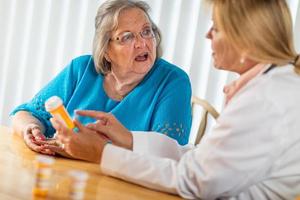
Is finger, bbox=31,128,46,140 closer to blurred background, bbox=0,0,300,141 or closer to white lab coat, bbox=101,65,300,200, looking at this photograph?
white lab coat, bbox=101,65,300,200

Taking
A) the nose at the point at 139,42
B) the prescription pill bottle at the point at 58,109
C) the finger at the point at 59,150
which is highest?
the nose at the point at 139,42

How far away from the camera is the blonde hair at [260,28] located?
1.28 meters

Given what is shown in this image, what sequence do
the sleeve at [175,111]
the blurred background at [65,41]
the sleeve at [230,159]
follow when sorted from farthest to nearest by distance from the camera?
the blurred background at [65,41]
the sleeve at [175,111]
the sleeve at [230,159]

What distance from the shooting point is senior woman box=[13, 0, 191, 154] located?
2.16 metres

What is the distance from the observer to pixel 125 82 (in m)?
2.26

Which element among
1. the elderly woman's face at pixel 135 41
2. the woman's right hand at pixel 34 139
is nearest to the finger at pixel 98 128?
the woman's right hand at pixel 34 139

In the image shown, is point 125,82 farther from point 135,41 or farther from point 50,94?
point 50,94

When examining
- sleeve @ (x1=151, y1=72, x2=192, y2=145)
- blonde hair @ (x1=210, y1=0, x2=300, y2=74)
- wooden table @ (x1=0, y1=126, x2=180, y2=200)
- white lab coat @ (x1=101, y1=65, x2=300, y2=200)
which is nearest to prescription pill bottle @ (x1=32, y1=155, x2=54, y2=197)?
wooden table @ (x1=0, y1=126, x2=180, y2=200)

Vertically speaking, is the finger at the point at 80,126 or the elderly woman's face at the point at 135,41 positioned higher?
the elderly woman's face at the point at 135,41

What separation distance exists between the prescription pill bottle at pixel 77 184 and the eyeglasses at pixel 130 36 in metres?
1.04

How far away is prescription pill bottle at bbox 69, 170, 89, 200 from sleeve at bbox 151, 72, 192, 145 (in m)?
0.80

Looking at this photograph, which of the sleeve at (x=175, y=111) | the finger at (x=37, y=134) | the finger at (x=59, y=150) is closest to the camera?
the finger at (x=59, y=150)

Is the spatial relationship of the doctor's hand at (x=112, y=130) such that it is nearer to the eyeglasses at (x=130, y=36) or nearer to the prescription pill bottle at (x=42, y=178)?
the prescription pill bottle at (x=42, y=178)

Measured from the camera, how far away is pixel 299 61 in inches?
52.4
